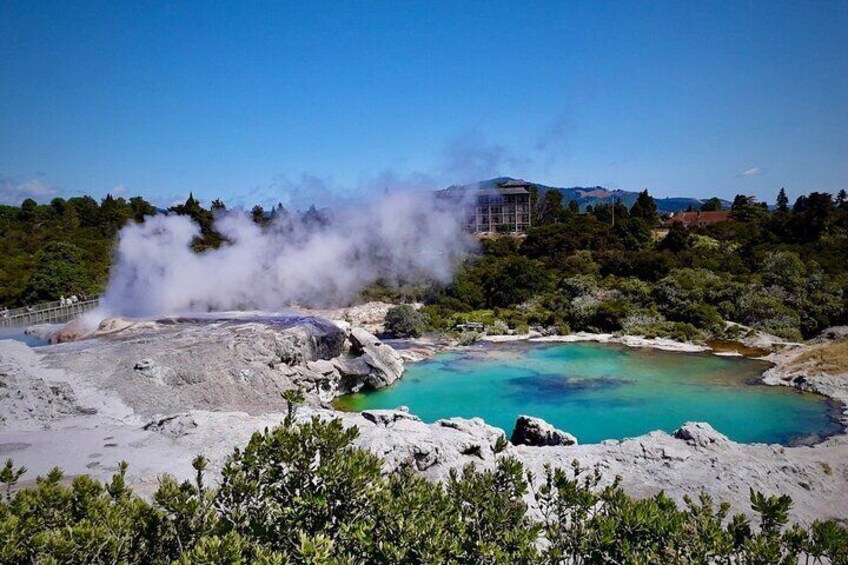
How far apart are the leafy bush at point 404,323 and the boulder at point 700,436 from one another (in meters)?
19.2

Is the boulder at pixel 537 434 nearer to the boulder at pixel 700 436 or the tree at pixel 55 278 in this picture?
the boulder at pixel 700 436

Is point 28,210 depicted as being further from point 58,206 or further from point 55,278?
point 55,278

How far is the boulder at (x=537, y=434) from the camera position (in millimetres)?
13984

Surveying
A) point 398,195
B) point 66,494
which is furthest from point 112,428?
point 398,195

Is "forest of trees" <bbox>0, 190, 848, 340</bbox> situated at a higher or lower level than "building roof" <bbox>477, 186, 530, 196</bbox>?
lower

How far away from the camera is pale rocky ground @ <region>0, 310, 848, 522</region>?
1092 cm

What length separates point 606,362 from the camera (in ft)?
79.7

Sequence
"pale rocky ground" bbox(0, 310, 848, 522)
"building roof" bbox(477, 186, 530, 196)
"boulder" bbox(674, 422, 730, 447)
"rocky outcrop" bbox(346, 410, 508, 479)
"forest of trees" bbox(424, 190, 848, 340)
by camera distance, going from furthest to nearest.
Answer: "building roof" bbox(477, 186, 530, 196), "forest of trees" bbox(424, 190, 848, 340), "boulder" bbox(674, 422, 730, 447), "rocky outcrop" bbox(346, 410, 508, 479), "pale rocky ground" bbox(0, 310, 848, 522)

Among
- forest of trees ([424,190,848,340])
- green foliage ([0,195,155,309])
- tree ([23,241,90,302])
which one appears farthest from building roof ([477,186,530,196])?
tree ([23,241,90,302])

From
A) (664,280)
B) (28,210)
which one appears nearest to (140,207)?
(28,210)

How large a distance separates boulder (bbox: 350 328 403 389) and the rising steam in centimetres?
473

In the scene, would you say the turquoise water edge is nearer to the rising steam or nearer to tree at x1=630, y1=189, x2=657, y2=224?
the rising steam

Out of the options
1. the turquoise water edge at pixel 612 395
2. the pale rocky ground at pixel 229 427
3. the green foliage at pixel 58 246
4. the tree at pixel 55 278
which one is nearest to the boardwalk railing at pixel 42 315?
the tree at pixel 55 278

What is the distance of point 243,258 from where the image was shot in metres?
22.7
